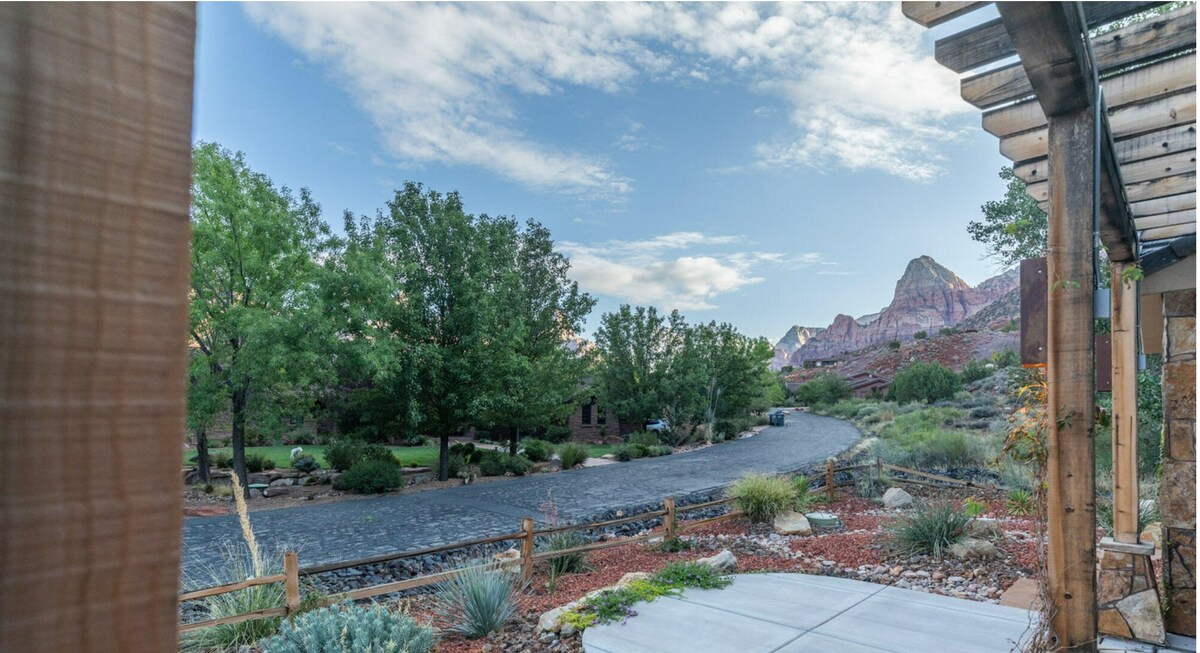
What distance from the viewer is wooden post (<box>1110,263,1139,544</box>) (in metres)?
4.37

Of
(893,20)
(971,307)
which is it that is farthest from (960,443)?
(971,307)

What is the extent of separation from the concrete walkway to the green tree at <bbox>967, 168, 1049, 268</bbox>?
1284 cm

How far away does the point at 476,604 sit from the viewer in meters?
4.66

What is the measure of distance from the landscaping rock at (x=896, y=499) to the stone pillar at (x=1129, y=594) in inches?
236

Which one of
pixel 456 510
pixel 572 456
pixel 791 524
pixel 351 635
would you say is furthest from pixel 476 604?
pixel 572 456

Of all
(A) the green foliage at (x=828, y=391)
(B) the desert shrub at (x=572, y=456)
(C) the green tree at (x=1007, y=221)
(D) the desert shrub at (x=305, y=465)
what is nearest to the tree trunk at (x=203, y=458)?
(D) the desert shrub at (x=305, y=465)

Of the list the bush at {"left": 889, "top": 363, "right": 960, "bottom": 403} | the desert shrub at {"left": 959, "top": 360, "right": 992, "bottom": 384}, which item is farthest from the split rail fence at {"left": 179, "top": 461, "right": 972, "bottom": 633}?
the desert shrub at {"left": 959, "top": 360, "right": 992, "bottom": 384}

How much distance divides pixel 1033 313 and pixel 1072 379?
36cm

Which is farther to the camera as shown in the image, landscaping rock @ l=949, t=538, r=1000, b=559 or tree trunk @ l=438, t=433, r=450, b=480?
tree trunk @ l=438, t=433, r=450, b=480

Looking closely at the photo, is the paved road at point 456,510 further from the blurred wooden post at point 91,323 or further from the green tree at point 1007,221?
the blurred wooden post at point 91,323

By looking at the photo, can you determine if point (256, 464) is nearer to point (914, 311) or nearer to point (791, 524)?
point (791, 524)

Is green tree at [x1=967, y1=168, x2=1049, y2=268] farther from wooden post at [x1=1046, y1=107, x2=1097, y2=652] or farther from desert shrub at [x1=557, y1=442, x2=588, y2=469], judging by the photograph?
wooden post at [x1=1046, y1=107, x2=1097, y2=652]

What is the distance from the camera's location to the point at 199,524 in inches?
406

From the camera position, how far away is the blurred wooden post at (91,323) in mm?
517
